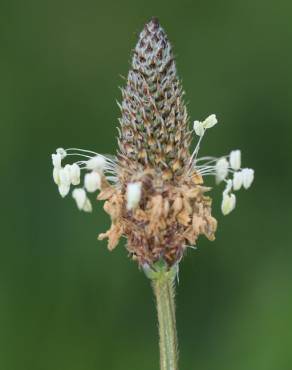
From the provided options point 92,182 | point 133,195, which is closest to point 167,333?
point 133,195

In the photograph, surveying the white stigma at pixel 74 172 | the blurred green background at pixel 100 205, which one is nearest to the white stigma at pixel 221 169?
the white stigma at pixel 74 172

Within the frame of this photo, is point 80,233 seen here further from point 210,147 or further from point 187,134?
point 187,134

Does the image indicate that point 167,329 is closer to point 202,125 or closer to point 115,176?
point 115,176

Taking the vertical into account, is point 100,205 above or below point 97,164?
above

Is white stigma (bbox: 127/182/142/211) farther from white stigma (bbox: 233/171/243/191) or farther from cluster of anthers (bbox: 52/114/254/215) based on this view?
white stigma (bbox: 233/171/243/191)

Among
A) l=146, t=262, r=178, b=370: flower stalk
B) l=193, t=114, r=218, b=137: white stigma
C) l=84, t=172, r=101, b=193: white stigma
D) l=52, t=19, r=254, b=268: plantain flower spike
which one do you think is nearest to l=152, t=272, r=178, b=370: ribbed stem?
l=146, t=262, r=178, b=370: flower stalk

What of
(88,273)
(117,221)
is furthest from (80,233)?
(117,221)

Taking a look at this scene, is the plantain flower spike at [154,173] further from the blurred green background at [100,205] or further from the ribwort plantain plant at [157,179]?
the blurred green background at [100,205]
